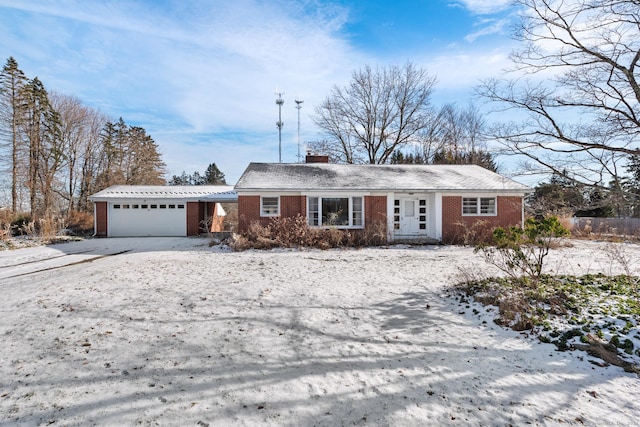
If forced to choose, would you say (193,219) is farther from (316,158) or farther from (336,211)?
(336,211)

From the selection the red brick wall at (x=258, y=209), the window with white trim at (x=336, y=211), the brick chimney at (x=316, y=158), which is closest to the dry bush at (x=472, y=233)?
the window with white trim at (x=336, y=211)

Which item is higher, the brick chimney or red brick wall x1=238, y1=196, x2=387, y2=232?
the brick chimney

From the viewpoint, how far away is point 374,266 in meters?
9.72

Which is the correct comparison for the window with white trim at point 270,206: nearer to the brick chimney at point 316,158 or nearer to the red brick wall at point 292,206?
the red brick wall at point 292,206

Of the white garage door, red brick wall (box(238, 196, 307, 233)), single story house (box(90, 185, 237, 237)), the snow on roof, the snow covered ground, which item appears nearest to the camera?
the snow covered ground

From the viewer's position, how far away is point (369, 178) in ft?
54.9

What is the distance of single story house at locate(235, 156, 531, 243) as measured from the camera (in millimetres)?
15008

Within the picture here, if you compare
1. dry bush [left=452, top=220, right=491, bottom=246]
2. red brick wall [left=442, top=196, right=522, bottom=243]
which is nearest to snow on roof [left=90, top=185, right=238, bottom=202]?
red brick wall [left=442, top=196, right=522, bottom=243]

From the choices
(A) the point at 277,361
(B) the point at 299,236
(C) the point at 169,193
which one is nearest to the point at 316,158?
(B) the point at 299,236

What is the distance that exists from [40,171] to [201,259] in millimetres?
20857

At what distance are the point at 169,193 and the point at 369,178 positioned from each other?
11872 millimetres

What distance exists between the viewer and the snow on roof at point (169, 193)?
18.8m

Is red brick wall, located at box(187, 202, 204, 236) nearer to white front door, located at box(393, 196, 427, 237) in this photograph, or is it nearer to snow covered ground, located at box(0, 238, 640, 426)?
white front door, located at box(393, 196, 427, 237)

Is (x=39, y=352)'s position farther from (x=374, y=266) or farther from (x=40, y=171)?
(x=40, y=171)
